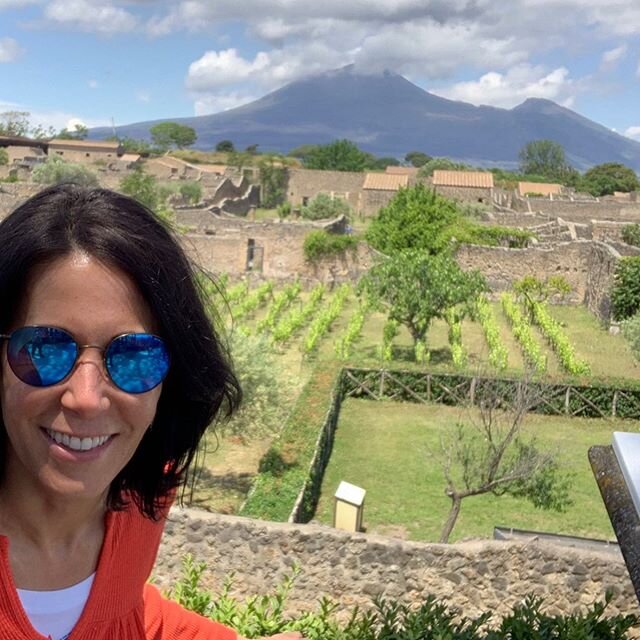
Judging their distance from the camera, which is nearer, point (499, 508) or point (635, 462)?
point (635, 462)

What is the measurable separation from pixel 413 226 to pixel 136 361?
96.8 feet

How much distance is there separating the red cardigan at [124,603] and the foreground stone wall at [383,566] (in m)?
5.40

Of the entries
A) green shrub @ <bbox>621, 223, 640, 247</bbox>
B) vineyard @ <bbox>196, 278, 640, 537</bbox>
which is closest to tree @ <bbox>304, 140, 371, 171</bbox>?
green shrub @ <bbox>621, 223, 640, 247</bbox>

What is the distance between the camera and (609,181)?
253 ft

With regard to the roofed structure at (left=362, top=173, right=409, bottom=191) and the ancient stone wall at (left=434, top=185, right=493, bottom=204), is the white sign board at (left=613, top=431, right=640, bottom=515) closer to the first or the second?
the roofed structure at (left=362, top=173, right=409, bottom=191)

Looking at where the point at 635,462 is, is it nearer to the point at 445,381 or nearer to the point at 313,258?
→ the point at 445,381

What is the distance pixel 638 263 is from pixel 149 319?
2470 cm

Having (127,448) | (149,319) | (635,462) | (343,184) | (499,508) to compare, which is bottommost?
(499,508)

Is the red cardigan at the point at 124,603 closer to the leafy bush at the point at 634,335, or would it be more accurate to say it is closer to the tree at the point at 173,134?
the leafy bush at the point at 634,335

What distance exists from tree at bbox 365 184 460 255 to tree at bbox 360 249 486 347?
32.9 feet

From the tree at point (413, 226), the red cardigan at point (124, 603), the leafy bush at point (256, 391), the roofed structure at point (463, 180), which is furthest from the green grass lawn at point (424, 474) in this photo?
the roofed structure at point (463, 180)

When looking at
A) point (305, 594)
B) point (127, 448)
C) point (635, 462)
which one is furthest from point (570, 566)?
point (127, 448)

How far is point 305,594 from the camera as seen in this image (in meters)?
7.62

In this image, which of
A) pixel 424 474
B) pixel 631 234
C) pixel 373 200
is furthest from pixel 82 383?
pixel 373 200
